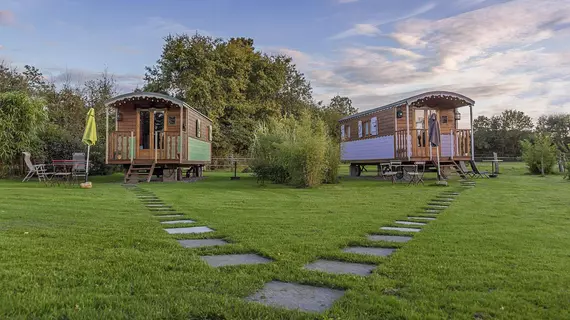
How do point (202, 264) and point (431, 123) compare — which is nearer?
point (202, 264)

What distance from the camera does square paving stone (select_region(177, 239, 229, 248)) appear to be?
12.6 feet

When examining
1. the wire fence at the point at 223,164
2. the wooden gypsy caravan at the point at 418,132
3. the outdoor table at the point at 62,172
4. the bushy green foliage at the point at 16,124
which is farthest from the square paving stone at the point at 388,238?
the wire fence at the point at 223,164

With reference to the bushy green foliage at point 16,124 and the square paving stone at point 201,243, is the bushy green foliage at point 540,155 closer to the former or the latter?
the square paving stone at point 201,243

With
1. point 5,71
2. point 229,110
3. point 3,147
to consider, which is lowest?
point 3,147

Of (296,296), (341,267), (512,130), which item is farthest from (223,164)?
(512,130)

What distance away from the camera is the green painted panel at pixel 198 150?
15189 mm

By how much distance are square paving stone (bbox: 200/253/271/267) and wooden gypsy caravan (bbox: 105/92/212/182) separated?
433 inches

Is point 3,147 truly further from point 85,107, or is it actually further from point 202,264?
point 202,264

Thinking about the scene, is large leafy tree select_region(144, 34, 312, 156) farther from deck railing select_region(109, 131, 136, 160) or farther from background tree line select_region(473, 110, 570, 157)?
background tree line select_region(473, 110, 570, 157)

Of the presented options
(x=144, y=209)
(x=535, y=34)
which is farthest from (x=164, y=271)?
(x=535, y=34)

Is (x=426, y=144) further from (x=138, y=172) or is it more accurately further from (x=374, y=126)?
(x=138, y=172)

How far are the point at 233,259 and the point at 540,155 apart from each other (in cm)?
1937

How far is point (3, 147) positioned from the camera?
1467 cm

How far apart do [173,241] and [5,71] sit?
1004 inches
